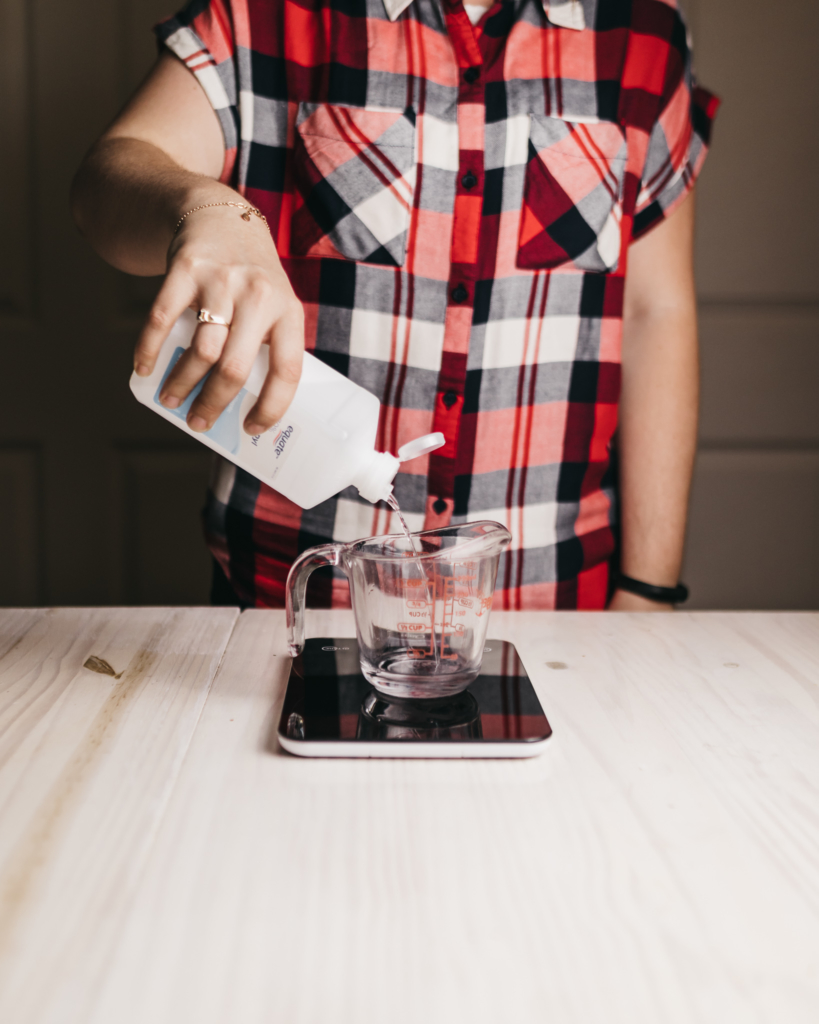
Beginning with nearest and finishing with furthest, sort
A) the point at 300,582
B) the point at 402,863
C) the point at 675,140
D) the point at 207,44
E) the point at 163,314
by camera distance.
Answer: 1. the point at 402,863
2. the point at 163,314
3. the point at 300,582
4. the point at 207,44
5. the point at 675,140

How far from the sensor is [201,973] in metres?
0.31

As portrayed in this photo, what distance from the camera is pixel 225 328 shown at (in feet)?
1.59

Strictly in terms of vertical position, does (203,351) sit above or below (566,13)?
below

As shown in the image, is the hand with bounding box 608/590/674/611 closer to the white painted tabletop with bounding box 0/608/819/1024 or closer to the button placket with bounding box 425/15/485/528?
the button placket with bounding box 425/15/485/528

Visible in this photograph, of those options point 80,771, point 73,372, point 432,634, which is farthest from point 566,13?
point 73,372

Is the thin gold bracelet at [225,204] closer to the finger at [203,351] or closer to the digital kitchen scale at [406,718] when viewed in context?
the finger at [203,351]

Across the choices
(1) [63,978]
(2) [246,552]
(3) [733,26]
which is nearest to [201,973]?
(1) [63,978]

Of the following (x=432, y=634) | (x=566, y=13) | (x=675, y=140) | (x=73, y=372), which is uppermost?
(x=566, y=13)

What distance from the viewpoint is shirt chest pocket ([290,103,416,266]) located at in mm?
859

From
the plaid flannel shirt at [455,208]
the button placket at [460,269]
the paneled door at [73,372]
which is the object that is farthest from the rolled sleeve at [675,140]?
the paneled door at [73,372]

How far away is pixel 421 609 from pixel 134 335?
1253 mm

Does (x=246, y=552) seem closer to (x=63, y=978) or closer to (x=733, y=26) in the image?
(x=63, y=978)

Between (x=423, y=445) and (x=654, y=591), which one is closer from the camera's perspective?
(x=423, y=445)

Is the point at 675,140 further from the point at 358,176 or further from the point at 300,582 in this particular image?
the point at 300,582
